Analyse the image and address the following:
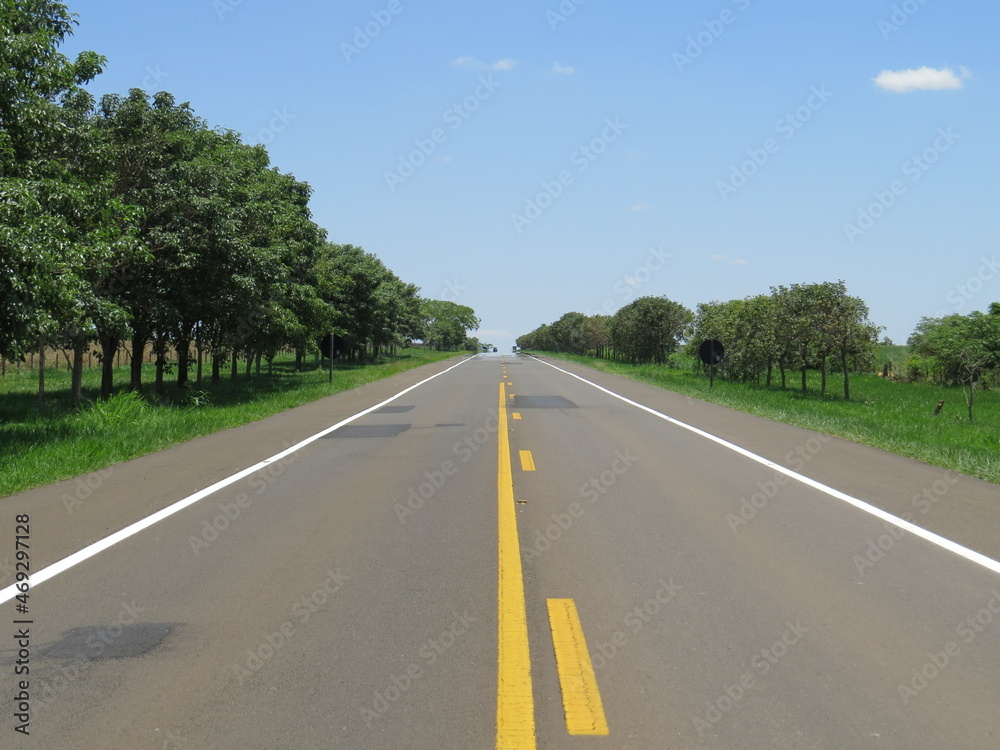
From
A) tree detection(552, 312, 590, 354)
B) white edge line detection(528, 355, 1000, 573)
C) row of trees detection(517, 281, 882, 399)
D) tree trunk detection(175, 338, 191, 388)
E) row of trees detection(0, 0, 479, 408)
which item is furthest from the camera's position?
tree detection(552, 312, 590, 354)

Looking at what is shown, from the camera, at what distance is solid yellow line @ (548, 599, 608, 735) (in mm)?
3688

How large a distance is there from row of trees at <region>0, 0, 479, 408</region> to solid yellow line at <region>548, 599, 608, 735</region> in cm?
865

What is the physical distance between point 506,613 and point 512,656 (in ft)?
2.34

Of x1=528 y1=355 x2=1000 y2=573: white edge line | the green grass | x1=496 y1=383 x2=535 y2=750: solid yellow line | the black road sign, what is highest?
the black road sign

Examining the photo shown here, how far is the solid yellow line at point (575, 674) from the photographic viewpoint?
369 cm

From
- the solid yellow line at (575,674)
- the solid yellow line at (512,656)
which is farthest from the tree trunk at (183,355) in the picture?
the solid yellow line at (575,674)

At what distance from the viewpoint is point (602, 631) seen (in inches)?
189

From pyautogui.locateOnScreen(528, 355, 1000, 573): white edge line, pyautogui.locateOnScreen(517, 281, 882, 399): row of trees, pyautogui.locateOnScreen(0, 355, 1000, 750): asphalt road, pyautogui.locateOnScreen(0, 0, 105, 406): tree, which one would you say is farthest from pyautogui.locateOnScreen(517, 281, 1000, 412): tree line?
pyautogui.locateOnScreen(0, 0, 105, 406): tree

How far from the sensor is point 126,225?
18.5 metres

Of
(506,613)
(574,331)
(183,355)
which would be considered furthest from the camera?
(574,331)

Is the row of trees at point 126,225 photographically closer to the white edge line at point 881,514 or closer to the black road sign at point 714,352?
the white edge line at point 881,514

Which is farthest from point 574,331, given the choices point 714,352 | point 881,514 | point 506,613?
point 506,613

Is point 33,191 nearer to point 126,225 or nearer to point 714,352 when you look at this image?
point 126,225

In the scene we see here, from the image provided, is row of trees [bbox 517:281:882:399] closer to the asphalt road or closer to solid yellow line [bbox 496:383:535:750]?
the asphalt road
